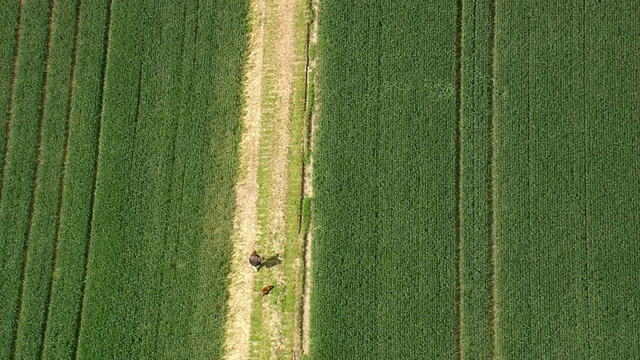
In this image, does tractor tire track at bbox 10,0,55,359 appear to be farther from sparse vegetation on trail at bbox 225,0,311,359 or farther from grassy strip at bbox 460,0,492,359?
grassy strip at bbox 460,0,492,359

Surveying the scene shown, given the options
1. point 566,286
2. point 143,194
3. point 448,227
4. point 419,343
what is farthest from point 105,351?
point 566,286

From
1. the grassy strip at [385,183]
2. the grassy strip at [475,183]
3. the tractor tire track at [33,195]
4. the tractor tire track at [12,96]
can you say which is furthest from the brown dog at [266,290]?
the tractor tire track at [12,96]

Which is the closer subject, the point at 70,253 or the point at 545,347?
the point at 545,347

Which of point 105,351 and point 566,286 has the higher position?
point 566,286

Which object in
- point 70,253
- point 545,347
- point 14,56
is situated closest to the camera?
point 545,347

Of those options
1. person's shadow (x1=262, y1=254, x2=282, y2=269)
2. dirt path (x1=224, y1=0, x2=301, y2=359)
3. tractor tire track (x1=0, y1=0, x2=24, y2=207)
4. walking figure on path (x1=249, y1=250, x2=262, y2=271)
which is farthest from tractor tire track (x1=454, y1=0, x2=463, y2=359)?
tractor tire track (x1=0, y1=0, x2=24, y2=207)

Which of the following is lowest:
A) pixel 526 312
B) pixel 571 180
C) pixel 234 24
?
pixel 526 312

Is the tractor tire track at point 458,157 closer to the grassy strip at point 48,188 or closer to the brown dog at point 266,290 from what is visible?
the brown dog at point 266,290

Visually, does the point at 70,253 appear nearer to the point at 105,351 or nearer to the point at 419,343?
the point at 105,351
